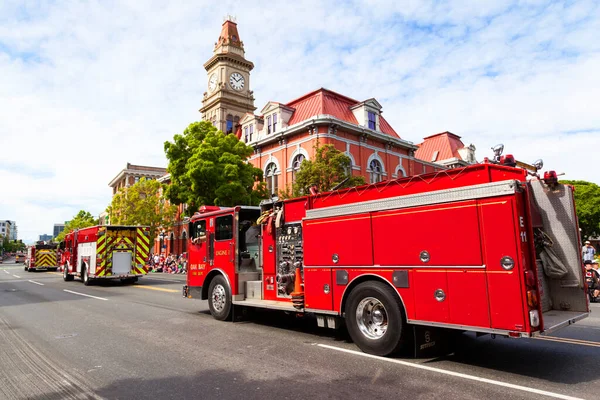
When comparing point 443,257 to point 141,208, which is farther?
point 141,208

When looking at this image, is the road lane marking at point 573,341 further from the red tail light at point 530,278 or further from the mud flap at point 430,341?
the red tail light at point 530,278

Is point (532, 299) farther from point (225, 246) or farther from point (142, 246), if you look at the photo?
point (142, 246)

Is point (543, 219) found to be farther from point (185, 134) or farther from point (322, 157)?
point (185, 134)

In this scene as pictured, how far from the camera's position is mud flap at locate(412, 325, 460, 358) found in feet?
18.3

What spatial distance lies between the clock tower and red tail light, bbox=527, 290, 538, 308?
47.5 metres

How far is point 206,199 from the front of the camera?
2750cm

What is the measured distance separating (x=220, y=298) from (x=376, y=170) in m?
26.9

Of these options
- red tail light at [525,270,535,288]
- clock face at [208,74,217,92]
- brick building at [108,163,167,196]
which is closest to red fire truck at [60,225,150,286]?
red tail light at [525,270,535,288]

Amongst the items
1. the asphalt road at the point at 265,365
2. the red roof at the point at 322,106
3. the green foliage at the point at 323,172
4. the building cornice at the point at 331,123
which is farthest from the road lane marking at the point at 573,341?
the red roof at the point at 322,106

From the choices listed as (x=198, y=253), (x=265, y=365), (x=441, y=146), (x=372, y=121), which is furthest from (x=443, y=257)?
(x=441, y=146)

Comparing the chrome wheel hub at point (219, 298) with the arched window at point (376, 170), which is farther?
the arched window at point (376, 170)

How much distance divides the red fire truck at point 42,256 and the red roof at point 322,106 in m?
26.3

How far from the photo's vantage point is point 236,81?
52.8 metres

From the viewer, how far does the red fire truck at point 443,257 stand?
472 cm
